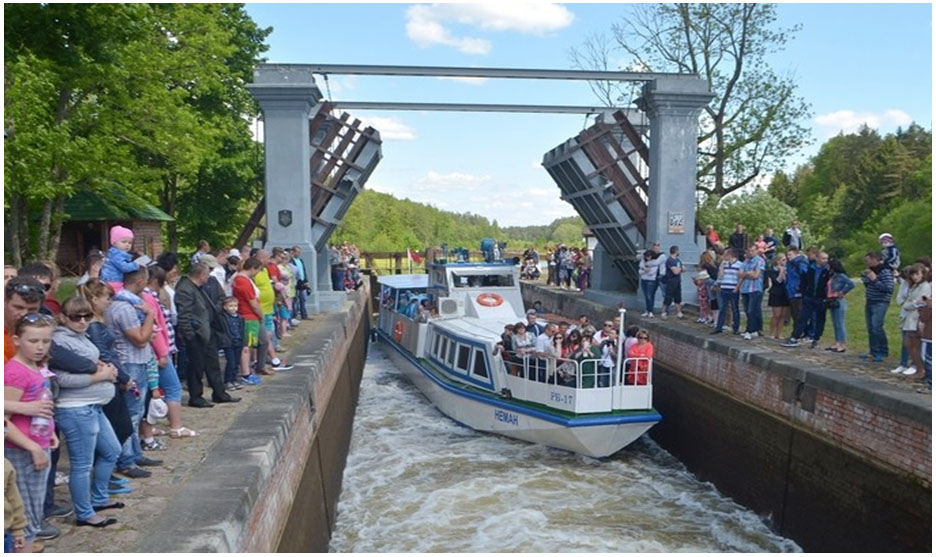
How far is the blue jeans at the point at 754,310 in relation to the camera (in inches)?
436

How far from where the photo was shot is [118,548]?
4098 mm

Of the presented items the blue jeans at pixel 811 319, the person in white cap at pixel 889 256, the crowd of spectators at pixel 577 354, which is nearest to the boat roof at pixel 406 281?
the crowd of spectators at pixel 577 354

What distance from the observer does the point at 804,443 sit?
28.2ft

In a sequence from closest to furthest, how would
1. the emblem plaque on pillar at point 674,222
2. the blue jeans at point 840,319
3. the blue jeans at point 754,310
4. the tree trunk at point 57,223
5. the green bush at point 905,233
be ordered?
1. the blue jeans at point 840,319
2. the blue jeans at point 754,310
3. the emblem plaque on pillar at point 674,222
4. the tree trunk at point 57,223
5. the green bush at point 905,233

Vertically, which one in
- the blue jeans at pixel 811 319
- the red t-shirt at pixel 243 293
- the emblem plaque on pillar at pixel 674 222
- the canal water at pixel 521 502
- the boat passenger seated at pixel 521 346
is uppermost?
the emblem plaque on pillar at pixel 674 222

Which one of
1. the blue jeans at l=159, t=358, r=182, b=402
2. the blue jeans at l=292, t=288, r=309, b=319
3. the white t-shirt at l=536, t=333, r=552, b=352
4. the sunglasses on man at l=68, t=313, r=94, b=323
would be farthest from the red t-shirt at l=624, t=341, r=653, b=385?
the sunglasses on man at l=68, t=313, r=94, b=323

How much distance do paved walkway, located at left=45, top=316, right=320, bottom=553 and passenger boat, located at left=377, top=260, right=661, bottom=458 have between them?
4.58 meters

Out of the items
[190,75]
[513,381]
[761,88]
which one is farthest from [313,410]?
[761,88]

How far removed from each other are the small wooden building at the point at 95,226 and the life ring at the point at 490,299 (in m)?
13.3

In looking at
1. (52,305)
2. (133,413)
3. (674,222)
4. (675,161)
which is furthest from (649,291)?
(52,305)

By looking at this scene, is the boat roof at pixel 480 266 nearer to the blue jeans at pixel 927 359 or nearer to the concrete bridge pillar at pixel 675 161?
the concrete bridge pillar at pixel 675 161

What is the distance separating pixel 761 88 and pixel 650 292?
44.6 feet

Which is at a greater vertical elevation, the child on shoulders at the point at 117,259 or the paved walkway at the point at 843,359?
the child on shoulders at the point at 117,259

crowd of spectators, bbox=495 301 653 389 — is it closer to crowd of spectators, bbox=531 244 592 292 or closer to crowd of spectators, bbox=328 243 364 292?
crowd of spectators, bbox=328 243 364 292
